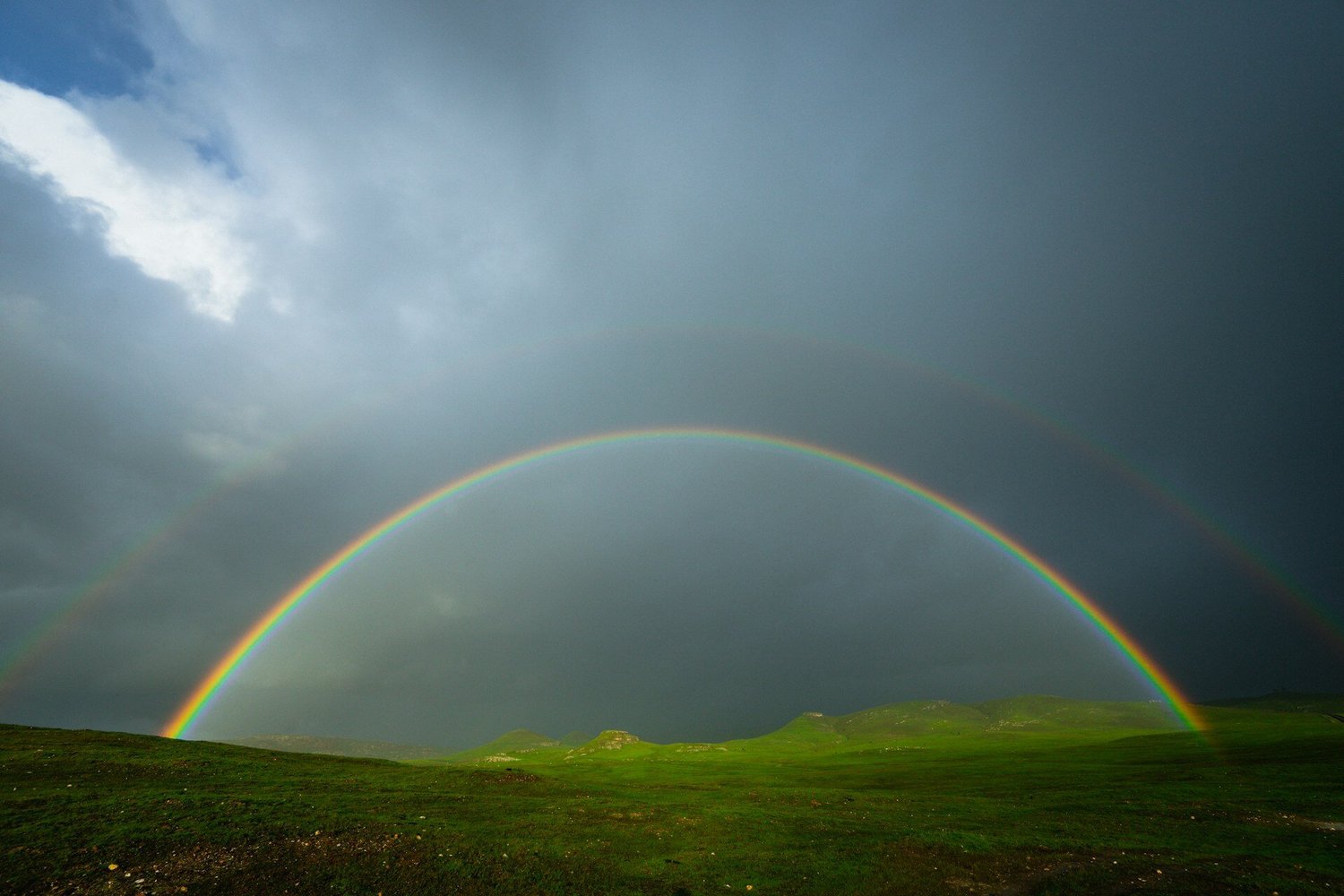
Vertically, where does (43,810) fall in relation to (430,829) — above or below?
above

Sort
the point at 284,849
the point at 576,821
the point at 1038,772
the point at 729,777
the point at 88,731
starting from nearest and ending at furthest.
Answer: the point at 284,849 < the point at 576,821 < the point at 88,731 < the point at 1038,772 < the point at 729,777

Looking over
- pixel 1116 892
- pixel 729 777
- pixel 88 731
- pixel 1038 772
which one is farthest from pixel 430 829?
pixel 1038 772

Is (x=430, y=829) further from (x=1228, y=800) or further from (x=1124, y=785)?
(x=1124, y=785)

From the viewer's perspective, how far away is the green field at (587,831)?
25.2m

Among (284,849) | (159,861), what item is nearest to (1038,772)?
(284,849)

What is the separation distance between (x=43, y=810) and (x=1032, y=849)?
51.4 meters

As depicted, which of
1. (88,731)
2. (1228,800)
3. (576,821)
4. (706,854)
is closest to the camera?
(706,854)

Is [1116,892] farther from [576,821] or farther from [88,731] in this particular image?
[88,731]

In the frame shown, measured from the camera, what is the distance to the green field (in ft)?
82.8

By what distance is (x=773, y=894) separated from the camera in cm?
2569

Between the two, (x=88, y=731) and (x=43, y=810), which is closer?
(x=43, y=810)

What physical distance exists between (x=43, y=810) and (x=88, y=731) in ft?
116

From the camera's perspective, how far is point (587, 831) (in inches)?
1401

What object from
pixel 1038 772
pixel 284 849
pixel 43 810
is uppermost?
pixel 43 810
